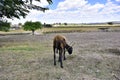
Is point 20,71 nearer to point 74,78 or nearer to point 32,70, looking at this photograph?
point 32,70

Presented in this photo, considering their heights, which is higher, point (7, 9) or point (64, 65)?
point (7, 9)

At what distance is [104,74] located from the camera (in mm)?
13195

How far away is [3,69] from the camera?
14.5 meters

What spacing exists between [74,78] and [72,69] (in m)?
2.19

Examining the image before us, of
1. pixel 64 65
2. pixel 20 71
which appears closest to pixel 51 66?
pixel 64 65

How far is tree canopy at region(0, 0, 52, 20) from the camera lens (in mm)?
32150

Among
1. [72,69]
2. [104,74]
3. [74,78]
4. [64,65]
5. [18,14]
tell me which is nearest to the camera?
[74,78]

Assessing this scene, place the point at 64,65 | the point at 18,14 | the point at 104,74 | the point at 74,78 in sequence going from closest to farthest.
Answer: the point at 74,78 < the point at 104,74 < the point at 64,65 < the point at 18,14

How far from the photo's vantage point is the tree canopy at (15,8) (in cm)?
3215

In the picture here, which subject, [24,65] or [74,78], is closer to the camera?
[74,78]

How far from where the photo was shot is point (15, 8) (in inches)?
1362

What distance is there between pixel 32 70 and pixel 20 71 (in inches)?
23.7

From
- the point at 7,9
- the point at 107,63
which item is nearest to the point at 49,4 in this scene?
the point at 7,9

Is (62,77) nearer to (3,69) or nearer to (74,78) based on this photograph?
(74,78)
